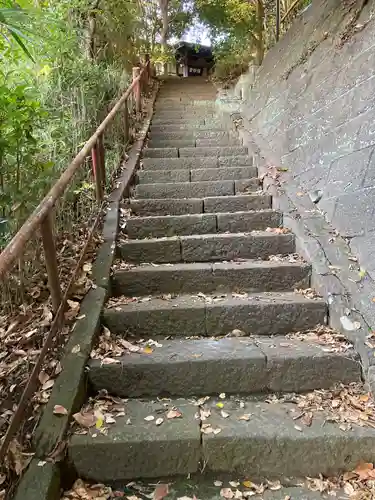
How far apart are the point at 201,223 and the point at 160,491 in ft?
8.49

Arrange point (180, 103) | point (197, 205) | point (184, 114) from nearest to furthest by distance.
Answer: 1. point (197, 205)
2. point (184, 114)
3. point (180, 103)

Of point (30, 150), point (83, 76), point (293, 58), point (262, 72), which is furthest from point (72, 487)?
point (262, 72)

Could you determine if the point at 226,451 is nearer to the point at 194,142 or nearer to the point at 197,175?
the point at 197,175

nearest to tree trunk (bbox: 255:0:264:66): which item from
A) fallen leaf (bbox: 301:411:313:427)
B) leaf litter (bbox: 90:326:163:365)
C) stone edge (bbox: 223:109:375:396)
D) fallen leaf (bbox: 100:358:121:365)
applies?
stone edge (bbox: 223:109:375:396)

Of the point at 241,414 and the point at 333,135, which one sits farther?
the point at 333,135

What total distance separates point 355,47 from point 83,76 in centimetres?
373

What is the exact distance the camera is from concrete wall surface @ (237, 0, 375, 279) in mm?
3348

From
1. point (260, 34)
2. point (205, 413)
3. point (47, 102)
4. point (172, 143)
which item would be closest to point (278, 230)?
point (205, 413)

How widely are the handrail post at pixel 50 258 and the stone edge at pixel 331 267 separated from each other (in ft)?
6.58

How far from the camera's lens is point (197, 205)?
14.8 ft

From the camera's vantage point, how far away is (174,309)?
2.99 meters

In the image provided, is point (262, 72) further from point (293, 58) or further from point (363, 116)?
point (363, 116)

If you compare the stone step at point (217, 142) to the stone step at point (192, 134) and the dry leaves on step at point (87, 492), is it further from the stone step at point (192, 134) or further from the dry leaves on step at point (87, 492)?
the dry leaves on step at point (87, 492)

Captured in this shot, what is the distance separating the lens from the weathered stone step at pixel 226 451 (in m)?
2.12
